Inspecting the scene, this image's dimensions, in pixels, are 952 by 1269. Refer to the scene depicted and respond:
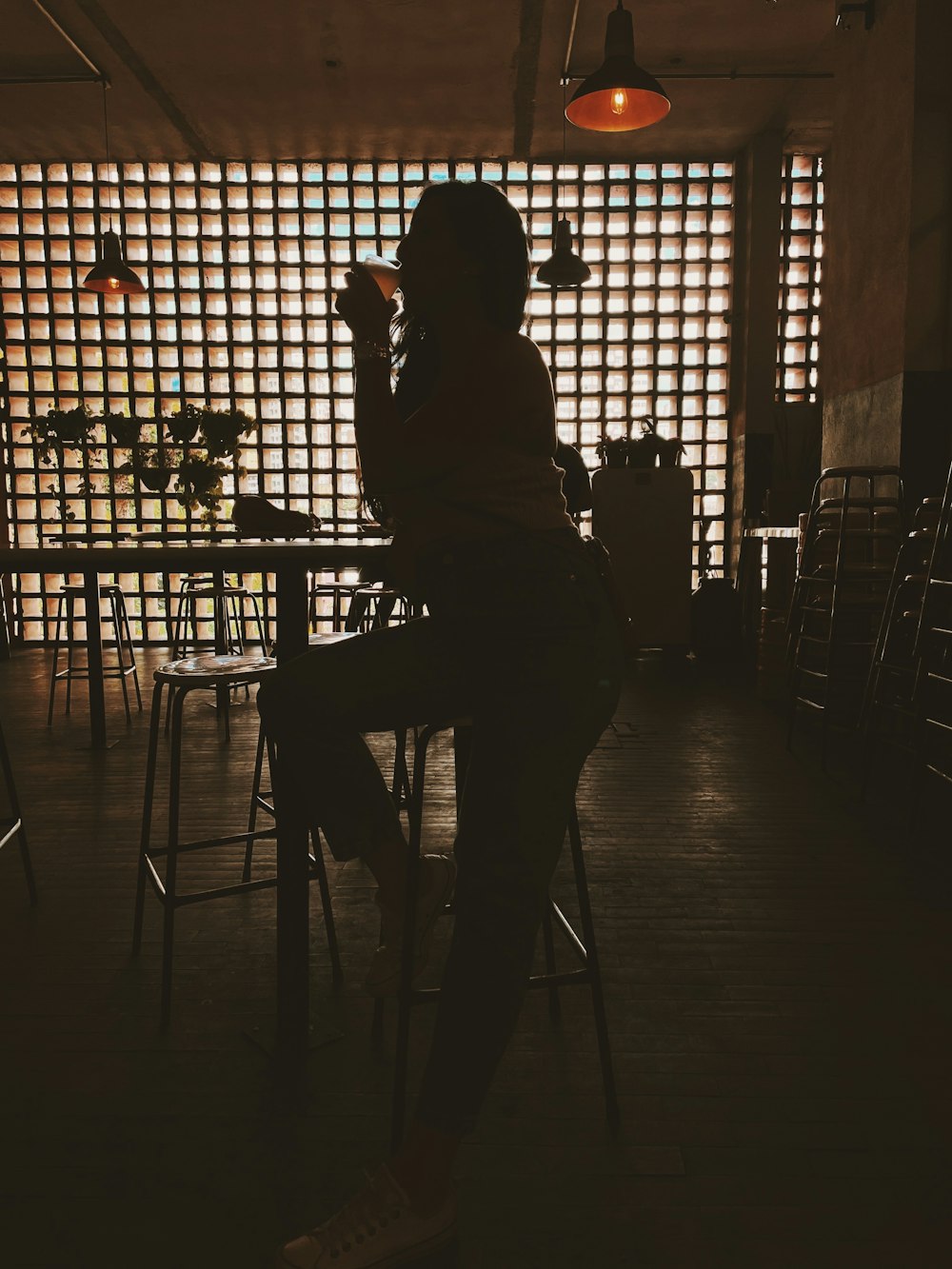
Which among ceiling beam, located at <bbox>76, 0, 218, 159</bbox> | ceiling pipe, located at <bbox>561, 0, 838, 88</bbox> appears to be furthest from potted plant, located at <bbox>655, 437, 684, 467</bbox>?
ceiling beam, located at <bbox>76, 0, 218, 159</bbox>

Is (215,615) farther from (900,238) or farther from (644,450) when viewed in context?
(900,238)

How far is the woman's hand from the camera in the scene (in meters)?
1.25

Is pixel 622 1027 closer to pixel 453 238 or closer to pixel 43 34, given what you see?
pixel 453 238

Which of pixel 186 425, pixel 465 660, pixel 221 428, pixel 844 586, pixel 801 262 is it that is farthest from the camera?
pixel 801 262

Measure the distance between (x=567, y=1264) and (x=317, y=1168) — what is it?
375 mm

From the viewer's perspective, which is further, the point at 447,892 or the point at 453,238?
the point at 447,892

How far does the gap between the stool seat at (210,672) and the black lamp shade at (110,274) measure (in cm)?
423

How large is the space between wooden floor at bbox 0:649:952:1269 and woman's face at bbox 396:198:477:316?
122 centimetres

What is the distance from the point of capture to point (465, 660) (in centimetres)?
116

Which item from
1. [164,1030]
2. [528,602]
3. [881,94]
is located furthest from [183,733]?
[881,94]

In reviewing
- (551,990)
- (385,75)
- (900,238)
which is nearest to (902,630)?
(900,238)

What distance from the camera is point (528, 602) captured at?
3.69 feet

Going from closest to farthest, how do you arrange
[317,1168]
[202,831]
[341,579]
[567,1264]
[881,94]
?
[567,1264] → [317,1168] → [202,831] → [881,94] → [341,579]

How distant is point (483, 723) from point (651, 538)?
15.2ft
